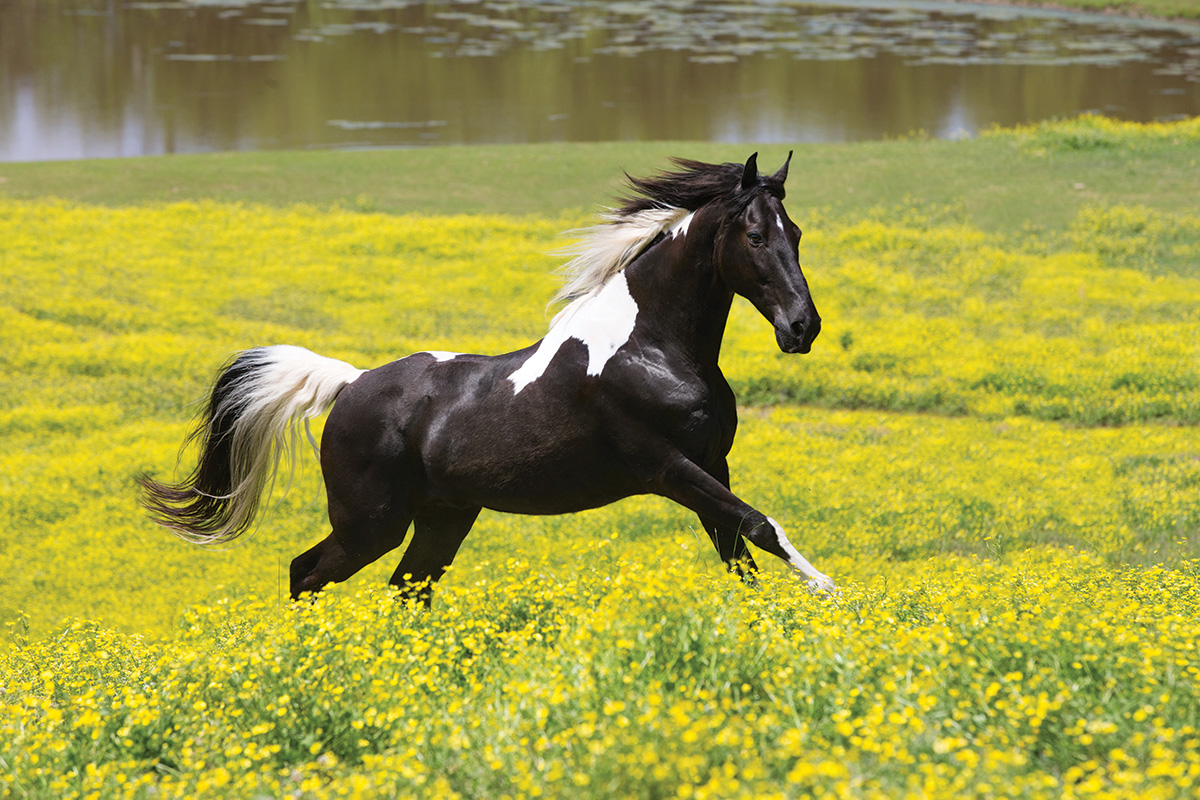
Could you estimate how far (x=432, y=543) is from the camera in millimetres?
5715

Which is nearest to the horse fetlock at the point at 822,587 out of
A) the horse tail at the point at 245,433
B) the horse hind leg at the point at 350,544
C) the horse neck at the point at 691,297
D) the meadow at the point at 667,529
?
the meadow at the point at 667,529

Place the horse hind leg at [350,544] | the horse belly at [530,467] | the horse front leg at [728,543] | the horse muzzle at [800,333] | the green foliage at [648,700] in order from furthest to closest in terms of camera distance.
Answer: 1. the horse hind leg at [350,544]
2. the horse belly at [530,467]
3. the horse front leg at [728,543]
4. the horse muzzle at [800,333]
5. the green foliage at [648,700]

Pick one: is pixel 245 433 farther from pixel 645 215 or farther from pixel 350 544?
pixel 645 215

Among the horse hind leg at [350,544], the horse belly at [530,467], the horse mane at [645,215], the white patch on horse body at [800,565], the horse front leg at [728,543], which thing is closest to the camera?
the white patch on horse body at [800,565]

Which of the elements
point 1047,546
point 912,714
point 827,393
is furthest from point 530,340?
point 912,714

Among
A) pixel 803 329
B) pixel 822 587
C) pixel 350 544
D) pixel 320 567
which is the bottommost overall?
pixel 320 567

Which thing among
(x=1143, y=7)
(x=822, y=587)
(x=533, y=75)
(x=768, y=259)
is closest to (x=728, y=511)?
(x=822, y=587)

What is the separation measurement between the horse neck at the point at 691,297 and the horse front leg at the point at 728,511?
0.52 m

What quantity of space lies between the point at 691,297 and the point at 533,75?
27.1 m

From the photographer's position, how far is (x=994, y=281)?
14.2 meters

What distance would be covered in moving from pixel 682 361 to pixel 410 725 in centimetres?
207

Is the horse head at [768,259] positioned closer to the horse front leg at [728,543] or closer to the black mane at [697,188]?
the black mane at [697,188]

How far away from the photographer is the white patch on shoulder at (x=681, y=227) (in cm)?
499

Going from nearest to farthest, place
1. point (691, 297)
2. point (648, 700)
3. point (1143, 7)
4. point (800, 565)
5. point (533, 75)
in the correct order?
1. point (648, 700)
2. point (800, 565)
3. point (691, 297)
4. point (533, 75)
5. point (1143, 7)
